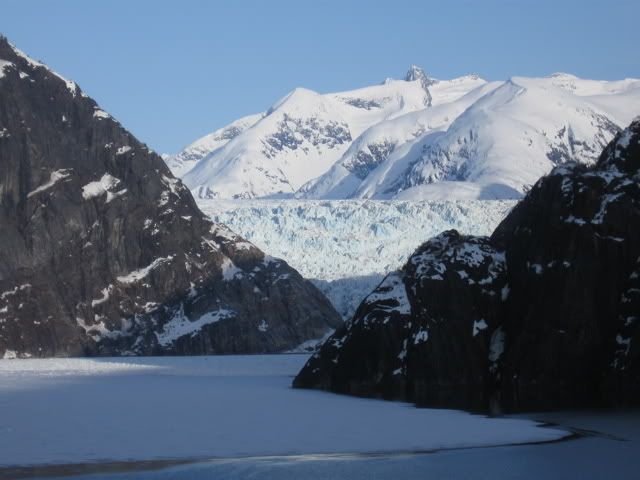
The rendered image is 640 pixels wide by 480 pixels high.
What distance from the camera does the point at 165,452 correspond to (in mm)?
36438

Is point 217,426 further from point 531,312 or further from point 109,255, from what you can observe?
point 109,255

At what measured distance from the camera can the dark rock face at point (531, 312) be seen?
166ft

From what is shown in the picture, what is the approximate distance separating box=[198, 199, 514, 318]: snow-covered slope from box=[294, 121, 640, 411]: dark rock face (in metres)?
69.0

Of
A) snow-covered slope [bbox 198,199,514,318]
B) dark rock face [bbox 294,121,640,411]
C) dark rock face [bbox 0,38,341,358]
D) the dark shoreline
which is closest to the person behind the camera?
the dark shoreline

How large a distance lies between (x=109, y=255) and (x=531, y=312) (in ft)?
229

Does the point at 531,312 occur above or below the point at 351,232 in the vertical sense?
below

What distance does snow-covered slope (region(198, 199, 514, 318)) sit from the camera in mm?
128750

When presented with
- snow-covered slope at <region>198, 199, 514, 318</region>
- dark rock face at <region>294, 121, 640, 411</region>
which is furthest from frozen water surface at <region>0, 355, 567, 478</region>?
snow-covered slope at <region>198, 199, 514, 318</region>

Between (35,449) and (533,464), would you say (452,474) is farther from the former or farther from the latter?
(35,449)

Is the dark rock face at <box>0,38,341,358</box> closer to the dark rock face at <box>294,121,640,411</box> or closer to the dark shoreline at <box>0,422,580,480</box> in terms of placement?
the dark rock face at <box>294,121,640,411</box>

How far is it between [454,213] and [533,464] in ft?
326

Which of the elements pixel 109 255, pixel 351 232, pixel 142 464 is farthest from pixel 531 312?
pixel 351 232

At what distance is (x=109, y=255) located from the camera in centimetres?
11506

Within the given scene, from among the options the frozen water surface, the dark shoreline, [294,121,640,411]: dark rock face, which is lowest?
the dark shoreline
